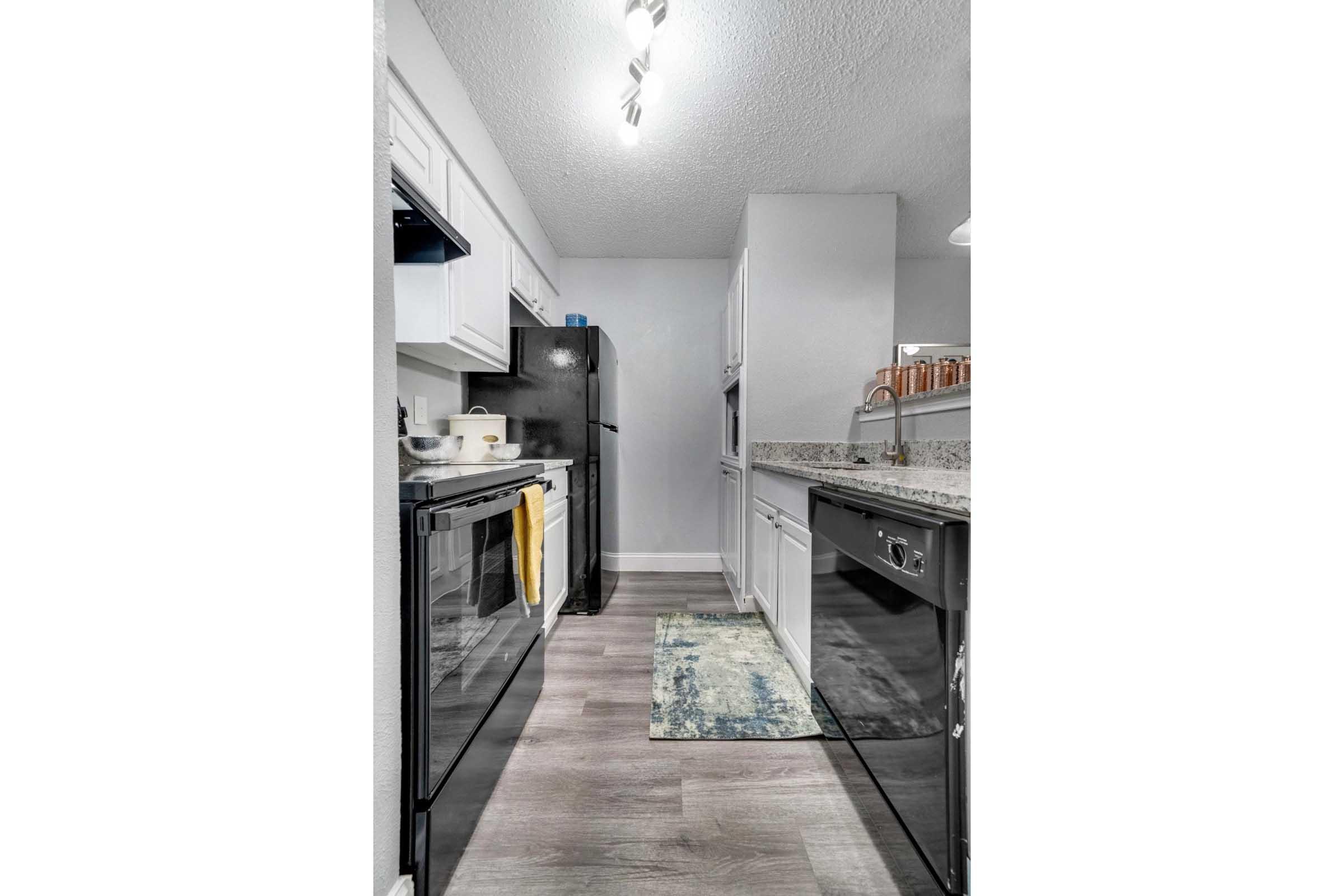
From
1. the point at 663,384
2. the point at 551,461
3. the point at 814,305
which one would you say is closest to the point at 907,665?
the point at 551,461

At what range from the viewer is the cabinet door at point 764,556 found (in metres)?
2.60

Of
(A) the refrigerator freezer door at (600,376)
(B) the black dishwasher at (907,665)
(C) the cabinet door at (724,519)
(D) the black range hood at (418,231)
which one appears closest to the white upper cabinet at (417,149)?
(D) the black range hood at (418,231)

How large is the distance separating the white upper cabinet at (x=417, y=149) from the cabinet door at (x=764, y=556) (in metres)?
1.84

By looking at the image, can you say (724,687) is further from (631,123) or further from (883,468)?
(631,123)

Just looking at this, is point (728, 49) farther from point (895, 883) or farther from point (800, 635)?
point (895, 883)

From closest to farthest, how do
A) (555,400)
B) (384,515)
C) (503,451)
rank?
(384,515), (503,451), (555,400)

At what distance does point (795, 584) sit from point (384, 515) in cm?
161

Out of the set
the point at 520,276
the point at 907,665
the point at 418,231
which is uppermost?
the point at 520,276

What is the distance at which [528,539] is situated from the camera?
5.82 feet
